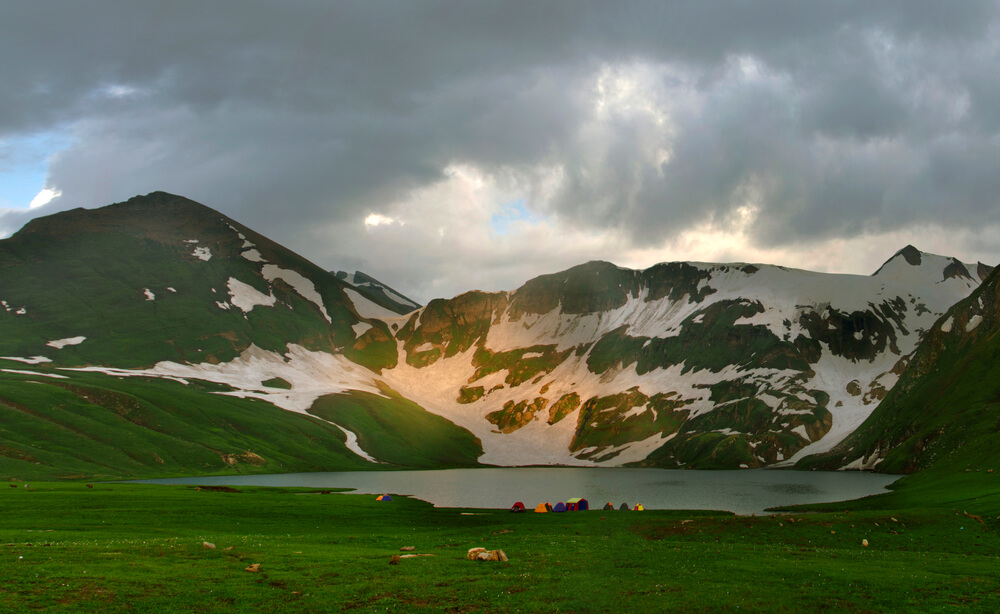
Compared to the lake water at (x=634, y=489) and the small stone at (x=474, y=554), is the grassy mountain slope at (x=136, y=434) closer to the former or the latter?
the lake water at (x=634, y=489)

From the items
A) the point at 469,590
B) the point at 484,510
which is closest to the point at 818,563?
the point at 469,590

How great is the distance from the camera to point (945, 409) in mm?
123875

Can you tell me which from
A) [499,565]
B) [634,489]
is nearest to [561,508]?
[499,565]

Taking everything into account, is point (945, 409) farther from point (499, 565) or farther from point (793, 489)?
point (499, 565)

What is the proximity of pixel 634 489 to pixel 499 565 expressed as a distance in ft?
322

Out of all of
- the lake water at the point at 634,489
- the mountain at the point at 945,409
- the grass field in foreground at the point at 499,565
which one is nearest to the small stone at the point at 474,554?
the grass field in foreground at the point at 499,565

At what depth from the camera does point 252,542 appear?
3881 centimetres

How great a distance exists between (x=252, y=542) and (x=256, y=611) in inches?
724

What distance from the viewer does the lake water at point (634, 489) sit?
9538 cm

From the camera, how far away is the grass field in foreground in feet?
77.1

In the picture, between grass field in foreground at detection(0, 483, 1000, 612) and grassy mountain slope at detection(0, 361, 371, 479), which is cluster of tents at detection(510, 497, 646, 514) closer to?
grass field in foreground at detection(0, 483, 1000, 612)

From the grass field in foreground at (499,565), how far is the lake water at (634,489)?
3888 cm

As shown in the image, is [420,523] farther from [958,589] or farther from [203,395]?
[203,395]

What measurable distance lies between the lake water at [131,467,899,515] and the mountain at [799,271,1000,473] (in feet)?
29.3
